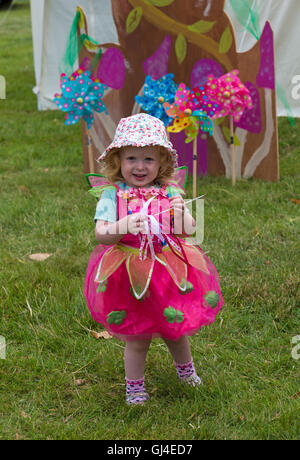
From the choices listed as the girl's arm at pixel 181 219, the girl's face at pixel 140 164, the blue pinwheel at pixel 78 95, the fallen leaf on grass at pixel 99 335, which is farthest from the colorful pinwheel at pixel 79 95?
the girl's arm at pixel 181 219

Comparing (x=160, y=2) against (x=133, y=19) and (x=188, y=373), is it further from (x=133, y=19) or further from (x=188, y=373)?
(x=188, y=373)

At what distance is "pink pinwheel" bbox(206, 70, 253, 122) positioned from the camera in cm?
457

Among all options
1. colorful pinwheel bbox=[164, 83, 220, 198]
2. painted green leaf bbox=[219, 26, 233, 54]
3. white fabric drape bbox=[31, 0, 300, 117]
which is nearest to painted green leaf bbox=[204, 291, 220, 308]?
colorful pinwheel bbox=[164, 83, 220, 198]

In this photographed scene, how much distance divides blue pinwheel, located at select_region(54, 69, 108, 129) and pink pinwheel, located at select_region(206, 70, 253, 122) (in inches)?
37.2

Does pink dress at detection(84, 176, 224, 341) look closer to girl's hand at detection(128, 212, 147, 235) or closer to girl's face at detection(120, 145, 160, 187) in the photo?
girl's face at detection(120, 145, 160, 187)

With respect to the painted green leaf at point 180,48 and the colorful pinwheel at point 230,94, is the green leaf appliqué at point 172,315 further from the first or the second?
the painted green leaf at point 180,48

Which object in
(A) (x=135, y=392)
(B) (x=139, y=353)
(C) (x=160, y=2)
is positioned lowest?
(A) (x=135, y=392)

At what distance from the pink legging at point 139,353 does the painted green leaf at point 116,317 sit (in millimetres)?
136

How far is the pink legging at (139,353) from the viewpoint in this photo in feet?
7.41

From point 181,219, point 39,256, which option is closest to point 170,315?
point 181,219

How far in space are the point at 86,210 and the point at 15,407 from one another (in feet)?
7.35

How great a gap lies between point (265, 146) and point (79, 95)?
5.52ft

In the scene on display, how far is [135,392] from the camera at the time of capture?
2303 mm

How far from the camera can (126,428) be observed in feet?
7.00
